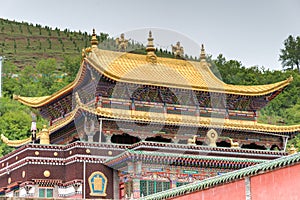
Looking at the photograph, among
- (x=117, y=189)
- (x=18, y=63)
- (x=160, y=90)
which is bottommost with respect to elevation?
(x=117, y=189)

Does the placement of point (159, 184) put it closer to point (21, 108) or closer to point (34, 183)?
point (34, 183)

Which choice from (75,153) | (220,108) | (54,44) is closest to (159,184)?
(75,153)

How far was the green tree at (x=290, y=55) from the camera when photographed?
343 ft

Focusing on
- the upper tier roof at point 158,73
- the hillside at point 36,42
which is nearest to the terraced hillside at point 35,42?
the hillside at point 36,42

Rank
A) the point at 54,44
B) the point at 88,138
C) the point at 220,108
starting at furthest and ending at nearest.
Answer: the point at 54,44 < the point at 220,108 < the point at 88,138

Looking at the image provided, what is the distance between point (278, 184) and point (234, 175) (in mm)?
2066

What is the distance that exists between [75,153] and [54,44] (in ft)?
396

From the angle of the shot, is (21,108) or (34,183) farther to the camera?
(21,108)

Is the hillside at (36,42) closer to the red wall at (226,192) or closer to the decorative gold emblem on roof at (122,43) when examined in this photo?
the decorative gold emblem on roof at (122,43)

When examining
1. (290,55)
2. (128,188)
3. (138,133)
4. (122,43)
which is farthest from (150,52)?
(290,55)

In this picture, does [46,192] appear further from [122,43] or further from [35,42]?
[35,42]

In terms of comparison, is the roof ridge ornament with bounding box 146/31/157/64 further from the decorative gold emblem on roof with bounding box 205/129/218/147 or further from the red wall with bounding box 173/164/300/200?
the red wall with bounding box 173/164/300/200

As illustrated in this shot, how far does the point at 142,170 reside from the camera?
36844 millimetres

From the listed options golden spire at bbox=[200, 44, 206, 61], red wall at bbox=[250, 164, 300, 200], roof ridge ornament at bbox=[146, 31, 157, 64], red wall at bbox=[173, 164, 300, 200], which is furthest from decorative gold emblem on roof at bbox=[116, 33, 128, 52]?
red wall at bbox=[250, 164, 300, 200]
